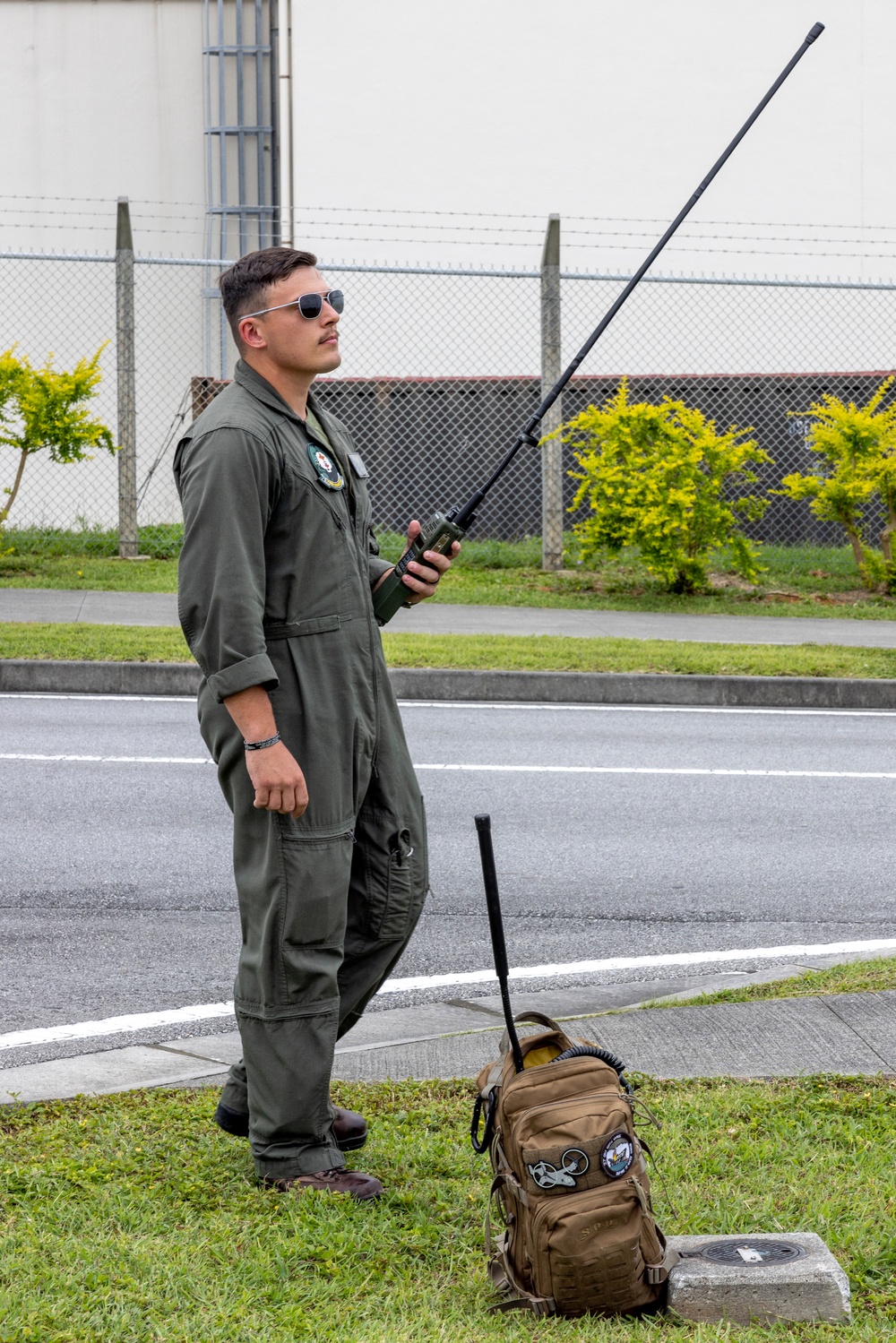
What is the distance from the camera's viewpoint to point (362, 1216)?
3174mm

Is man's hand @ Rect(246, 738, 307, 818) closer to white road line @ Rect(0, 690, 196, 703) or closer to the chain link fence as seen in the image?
white road line @ Rect(0, 690, 196, 703)

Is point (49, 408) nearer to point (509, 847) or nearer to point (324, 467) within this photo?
point (509, 847)

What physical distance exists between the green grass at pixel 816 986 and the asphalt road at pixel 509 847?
19.8 inches

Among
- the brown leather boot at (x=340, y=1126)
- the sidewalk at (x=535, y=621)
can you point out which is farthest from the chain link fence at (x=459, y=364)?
the brown leather boot at (x=340, y=1126)

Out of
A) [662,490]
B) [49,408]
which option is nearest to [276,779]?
[662,490]

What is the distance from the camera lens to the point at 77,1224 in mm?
3115

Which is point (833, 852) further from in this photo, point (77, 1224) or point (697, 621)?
point (697, 621)

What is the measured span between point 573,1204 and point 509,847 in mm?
4082

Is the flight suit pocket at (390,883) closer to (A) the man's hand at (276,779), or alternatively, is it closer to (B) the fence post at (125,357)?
(A) the man's hand at (276,779)

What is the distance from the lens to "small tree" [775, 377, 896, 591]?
14.2 m

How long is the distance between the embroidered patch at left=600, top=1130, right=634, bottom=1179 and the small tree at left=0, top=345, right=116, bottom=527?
11.9 meters

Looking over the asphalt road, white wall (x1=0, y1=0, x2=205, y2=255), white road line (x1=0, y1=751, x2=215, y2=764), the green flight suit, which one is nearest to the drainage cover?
the green flight suit

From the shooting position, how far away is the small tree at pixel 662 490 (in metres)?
13.8

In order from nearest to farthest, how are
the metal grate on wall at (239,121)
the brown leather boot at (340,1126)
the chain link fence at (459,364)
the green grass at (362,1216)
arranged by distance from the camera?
the green grass at (362,1216) < the brown leather boot at (340,1126) < the chain link fence at (459,364) < the metal grate on wall at (239,121)
